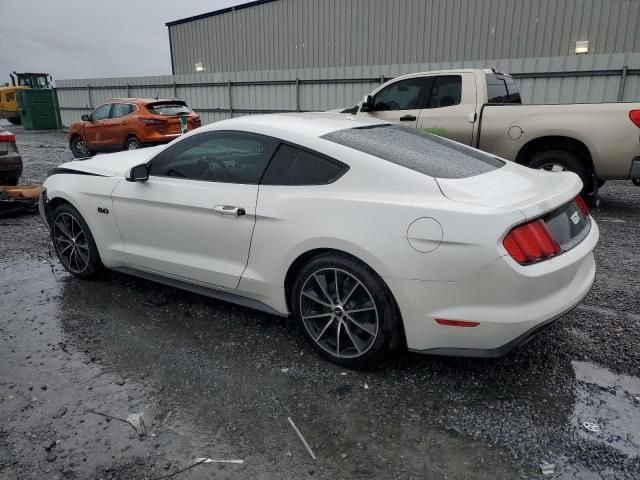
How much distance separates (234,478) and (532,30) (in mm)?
16814

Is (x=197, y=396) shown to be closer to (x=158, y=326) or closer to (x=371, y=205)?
(x=158, y=326)

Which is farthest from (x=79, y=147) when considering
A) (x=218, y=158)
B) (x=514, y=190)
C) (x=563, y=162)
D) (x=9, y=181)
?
(x=514, y=190)

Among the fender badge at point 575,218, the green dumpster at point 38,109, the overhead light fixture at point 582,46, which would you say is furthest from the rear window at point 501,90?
the green dumpster at point 38,109

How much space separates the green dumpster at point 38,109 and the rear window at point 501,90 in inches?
981

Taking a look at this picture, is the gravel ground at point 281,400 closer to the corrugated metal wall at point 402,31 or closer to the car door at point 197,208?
the car door at point 197,208

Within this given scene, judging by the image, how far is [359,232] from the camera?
2.70 meters

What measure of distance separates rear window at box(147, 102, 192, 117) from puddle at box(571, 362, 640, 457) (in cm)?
1224

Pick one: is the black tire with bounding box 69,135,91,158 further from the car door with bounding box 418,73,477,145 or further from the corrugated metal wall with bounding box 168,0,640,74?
the car door with bounding box 418,73,477,145

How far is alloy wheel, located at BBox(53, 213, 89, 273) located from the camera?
4.36 m

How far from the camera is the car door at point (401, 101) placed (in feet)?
25.6

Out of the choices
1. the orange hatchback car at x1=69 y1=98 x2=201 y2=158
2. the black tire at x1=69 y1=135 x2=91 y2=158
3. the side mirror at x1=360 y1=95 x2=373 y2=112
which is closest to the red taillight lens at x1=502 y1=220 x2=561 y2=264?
the side mirror at x1=360 y1=95 x2=373 y2=112

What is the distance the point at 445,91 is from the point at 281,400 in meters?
6.18

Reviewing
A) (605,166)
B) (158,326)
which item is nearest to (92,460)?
(158,326)

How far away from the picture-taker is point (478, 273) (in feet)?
7.97
